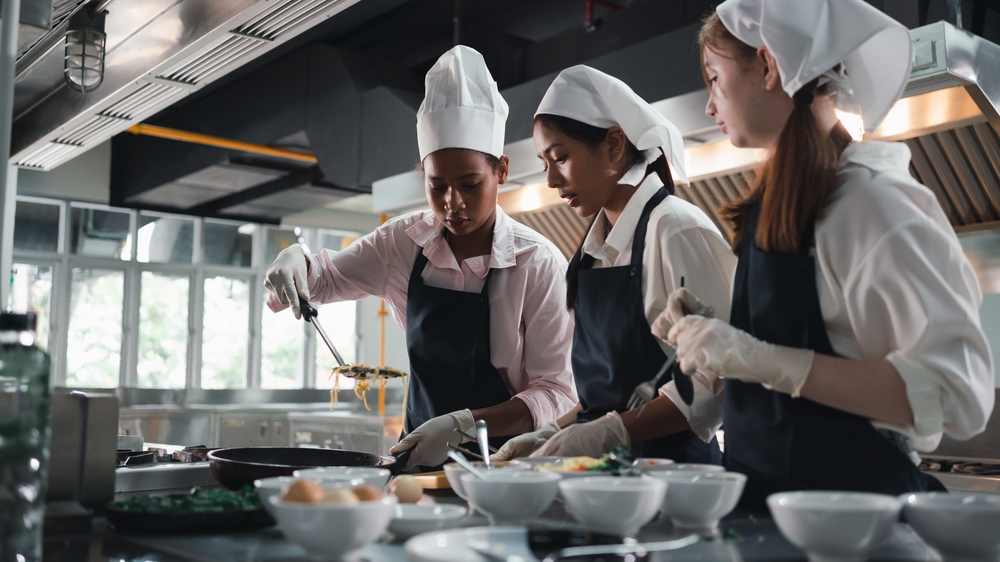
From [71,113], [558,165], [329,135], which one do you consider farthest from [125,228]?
[558,165]

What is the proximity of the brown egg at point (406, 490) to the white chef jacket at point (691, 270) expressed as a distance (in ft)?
1.97

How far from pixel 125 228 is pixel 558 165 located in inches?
322

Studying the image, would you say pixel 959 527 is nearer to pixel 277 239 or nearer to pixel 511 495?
pixel 511 495

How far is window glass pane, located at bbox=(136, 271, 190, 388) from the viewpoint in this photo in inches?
→ 363

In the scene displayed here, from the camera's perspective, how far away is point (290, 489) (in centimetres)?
97

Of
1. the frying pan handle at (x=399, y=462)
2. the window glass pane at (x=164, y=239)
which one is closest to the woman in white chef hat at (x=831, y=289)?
the frying pan handle at (x=399, y=462)

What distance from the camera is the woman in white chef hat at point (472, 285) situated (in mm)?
2230

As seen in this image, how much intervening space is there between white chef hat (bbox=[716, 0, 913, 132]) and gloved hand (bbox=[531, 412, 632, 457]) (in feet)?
2.34

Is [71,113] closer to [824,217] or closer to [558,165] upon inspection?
[558,165]

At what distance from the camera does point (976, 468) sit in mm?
3006

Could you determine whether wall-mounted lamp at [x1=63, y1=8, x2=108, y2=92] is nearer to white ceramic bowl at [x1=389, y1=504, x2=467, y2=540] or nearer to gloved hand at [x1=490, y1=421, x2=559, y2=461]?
gloved hand at [x1=490, y1=421, x2=559, y2=461]

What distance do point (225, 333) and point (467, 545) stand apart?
9559 mm

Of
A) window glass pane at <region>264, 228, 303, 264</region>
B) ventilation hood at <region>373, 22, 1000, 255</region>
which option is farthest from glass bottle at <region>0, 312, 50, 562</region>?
window glass pane at <region>264, 228, 303, 264</region>

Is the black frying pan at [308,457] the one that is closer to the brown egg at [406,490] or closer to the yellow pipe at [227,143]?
the brown egg at [406,490]
